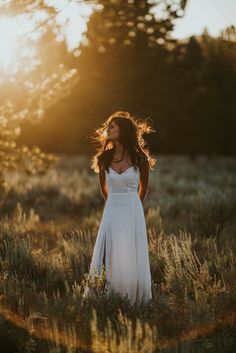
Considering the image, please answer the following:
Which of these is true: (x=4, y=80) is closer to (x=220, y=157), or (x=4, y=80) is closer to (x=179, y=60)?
(x=179, y=60)

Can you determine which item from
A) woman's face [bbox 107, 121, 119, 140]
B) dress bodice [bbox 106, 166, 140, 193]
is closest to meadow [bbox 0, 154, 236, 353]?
dress bodice [bbox 106, 166, 140, 193]

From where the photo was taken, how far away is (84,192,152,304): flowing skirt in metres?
5.57

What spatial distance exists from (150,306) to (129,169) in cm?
137

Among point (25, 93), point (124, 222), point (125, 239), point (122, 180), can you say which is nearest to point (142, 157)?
point (122, 180)

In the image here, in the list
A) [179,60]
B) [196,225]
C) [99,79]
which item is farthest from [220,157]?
[196,225]

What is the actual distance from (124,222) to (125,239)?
0.57 feet

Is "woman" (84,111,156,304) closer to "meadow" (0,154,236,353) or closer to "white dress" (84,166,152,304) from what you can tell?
"white dress" (84,166,152,304)

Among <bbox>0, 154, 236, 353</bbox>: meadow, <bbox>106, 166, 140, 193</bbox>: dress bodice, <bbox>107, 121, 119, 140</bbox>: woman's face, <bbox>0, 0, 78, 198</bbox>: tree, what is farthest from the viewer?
<bbox>0, 0, 78, 198</bbox>: tree

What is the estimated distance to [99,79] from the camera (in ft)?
86.2

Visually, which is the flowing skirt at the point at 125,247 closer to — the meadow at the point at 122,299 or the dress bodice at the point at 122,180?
the dress bodice at the point at 122,180

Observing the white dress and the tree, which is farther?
the tree

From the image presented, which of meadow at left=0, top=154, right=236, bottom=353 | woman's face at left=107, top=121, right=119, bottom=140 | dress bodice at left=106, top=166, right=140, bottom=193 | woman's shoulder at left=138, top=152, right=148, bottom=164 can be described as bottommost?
meadow at left=0, top=154, right=236, bottom=353

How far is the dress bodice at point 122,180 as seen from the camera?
18.2 ft

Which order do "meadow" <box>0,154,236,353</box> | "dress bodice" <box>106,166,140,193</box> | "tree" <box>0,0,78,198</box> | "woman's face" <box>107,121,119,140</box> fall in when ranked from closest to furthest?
"meadow" <box>0,154,236,353</box>
"dress bodice" <box>106,166,140,193</box>
"woman's face" <box>107,121,119,140</box>
"tree" <box>0,0,78,198</box>
